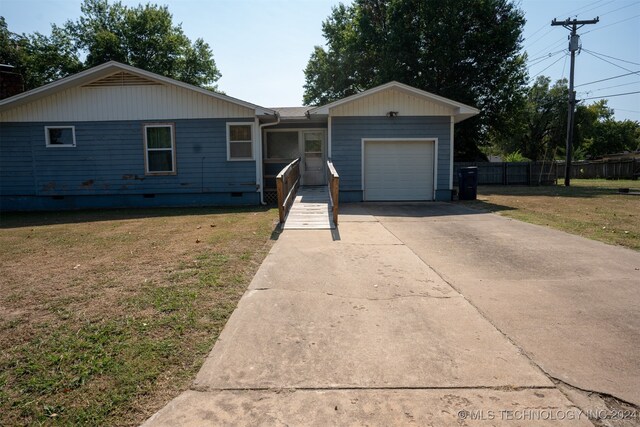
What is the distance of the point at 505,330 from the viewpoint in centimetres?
348

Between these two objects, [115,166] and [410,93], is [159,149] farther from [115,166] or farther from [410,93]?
[410,93]

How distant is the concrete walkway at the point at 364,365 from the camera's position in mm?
2350

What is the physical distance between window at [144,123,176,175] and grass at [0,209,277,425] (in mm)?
A: 5833

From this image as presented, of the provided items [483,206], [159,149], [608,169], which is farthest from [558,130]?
[159,149]

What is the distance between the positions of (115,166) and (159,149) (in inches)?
63.4

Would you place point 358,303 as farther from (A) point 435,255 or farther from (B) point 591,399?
(A) point 435,255

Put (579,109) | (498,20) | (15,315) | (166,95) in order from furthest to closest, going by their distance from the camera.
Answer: (579,109) < (498,20) < (166,95) < (15,315)

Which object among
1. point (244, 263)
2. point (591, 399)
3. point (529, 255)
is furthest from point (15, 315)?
point (529, 255)

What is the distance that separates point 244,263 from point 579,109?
46.8m

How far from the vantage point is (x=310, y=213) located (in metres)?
9.75

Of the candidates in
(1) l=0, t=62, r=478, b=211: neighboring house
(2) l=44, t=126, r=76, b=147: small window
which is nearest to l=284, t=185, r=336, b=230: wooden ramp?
(1) l=0, t=62, r=478, b=211: neighboring house

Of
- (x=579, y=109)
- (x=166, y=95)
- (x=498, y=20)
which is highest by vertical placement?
(x=498, y=20)

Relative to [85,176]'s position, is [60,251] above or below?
below

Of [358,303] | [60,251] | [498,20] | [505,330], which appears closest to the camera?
[505,330]
